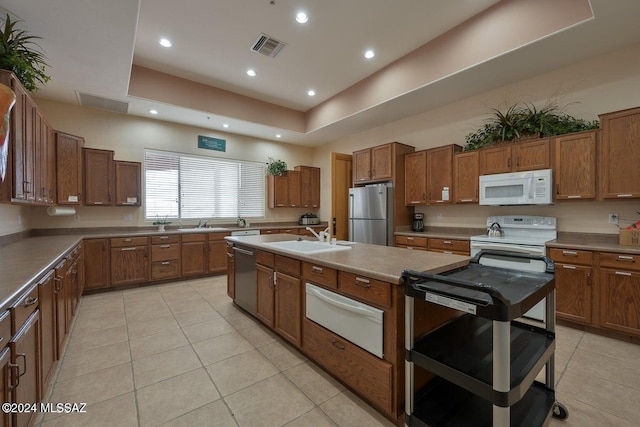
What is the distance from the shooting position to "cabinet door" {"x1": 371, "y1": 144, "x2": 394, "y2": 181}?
4.72m

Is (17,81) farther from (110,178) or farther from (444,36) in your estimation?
(444,36)

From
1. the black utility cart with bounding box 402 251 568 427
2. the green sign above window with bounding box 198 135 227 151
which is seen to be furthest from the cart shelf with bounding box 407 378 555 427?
the green sign above window with bounding box 198 135 227 151

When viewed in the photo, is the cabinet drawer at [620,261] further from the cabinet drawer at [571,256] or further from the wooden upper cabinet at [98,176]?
the wooden upper cabinet at [98,176]

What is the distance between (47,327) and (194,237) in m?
3.19

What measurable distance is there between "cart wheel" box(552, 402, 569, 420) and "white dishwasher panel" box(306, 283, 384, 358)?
1201 mm

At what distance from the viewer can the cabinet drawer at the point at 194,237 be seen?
4906 millimetres

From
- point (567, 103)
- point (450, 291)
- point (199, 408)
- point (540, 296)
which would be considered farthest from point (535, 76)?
point (199, 408)

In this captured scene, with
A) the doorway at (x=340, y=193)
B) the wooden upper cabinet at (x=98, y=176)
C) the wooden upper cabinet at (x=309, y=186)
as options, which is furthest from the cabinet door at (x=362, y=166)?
the wooden upper cabinet at (x=98, y=176)

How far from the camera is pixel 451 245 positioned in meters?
3.84

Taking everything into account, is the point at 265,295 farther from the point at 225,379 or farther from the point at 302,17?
the point at 302,17

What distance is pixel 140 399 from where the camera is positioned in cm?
184

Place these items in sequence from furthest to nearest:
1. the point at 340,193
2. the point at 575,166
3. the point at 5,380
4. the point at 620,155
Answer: the point at 340,193 → the point at 575,166 → the point at 620,155 → the point at 5,380

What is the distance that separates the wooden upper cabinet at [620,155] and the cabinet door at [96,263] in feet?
22.0

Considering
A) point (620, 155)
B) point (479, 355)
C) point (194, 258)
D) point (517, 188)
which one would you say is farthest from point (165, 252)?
point (620, 155)
